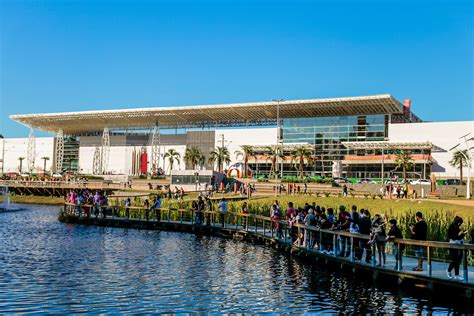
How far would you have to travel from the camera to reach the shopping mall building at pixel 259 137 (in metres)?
94.9

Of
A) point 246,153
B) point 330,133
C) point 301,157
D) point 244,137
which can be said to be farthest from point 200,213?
point 244,137

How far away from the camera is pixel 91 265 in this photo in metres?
20.2

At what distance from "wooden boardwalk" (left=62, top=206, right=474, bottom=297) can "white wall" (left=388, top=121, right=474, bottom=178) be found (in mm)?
65876

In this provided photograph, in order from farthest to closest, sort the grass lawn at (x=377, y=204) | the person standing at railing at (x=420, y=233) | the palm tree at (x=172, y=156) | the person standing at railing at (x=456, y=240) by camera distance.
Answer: the palm tree at (x=172, y=156)
the grass lawn at (x=377, y=204)
the person standing at railing at (x=420, y=233)
the person standing at railing at (x=456, y=240)

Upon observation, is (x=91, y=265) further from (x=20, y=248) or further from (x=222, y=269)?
(x=20, y=248)

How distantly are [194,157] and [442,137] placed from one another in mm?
56853

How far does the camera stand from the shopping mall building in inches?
3735

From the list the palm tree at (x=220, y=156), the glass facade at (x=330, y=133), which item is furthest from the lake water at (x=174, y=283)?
the palm tree at (x=220, y=156)

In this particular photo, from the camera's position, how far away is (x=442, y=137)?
308ft

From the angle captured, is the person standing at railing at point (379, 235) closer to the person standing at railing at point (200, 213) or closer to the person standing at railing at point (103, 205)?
the person standing at railing at point (200, 213)

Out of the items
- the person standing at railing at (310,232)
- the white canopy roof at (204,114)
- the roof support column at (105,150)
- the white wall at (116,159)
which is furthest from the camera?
the white wall at (116,159)

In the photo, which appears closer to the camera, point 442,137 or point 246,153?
point 442,137

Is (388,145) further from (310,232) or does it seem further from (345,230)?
(345,230)

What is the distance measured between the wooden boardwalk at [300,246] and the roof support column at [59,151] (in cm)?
10169
